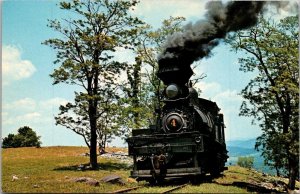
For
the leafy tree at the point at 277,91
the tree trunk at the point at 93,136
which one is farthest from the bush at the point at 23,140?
the leafy tree at the point at 277,91

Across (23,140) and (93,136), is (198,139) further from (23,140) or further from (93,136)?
(23,140)

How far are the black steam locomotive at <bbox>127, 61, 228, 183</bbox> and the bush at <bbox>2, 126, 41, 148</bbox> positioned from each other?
5303cm

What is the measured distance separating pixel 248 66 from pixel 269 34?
170cm

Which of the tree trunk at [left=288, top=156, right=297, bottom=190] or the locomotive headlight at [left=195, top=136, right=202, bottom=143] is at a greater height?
the locomotive headlight at [left=195, top=136, right=202, bottom=143]

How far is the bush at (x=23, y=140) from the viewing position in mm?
65938

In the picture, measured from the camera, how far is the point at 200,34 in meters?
16.0

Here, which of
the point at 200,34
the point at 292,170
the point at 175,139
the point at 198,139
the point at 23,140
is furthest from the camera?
the point at 23,140

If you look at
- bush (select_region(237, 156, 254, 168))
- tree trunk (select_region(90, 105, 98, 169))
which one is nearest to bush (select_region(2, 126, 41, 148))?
bush (select_region(237, 156, 254, 168))

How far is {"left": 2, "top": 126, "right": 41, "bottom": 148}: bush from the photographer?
65.9 meters

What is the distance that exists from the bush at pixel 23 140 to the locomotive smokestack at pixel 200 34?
53.5m

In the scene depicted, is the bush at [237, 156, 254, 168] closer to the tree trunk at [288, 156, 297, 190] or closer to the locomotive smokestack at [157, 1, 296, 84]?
the tree trunk at [288, 156, 297, 190]

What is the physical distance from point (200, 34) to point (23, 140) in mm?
56391

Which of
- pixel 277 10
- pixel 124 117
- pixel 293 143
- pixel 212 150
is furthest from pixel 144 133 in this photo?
pixel 124 117

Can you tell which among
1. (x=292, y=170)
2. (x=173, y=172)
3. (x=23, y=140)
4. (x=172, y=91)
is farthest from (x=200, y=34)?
(x=23, y=140)
